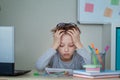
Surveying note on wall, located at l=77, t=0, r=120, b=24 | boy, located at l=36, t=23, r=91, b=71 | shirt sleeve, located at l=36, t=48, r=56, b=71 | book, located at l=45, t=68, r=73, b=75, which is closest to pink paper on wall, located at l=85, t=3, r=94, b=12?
note on wall, located at l=77, t=0, r=120, b=24

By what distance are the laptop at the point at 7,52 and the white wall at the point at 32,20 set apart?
555mm

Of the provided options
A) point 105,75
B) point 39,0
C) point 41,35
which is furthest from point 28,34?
point 105,75

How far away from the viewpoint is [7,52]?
3.77 ft

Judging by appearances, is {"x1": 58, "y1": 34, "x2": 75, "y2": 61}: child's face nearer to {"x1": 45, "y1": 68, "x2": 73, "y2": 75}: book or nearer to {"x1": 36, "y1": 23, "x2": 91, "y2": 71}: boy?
{"x1": 36, "y1": 23, "x2": 91, "y2": 71}: boy

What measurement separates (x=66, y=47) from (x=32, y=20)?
1.52 feet

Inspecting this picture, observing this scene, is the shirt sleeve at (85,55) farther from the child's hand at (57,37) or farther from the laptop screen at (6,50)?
the laptop screen at (6,50)

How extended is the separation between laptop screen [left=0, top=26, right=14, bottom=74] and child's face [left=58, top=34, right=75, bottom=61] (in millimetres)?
293

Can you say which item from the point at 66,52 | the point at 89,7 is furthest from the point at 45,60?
the point at 89,7

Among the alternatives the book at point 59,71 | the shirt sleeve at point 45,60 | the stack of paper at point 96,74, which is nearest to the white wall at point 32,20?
the shirt sleeve at point 45,60

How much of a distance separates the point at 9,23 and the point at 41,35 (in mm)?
224

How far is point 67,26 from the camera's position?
139 centimetres

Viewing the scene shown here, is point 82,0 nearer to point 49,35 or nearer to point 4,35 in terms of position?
point 49,35

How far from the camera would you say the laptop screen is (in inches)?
44.8

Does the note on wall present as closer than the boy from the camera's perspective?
No
